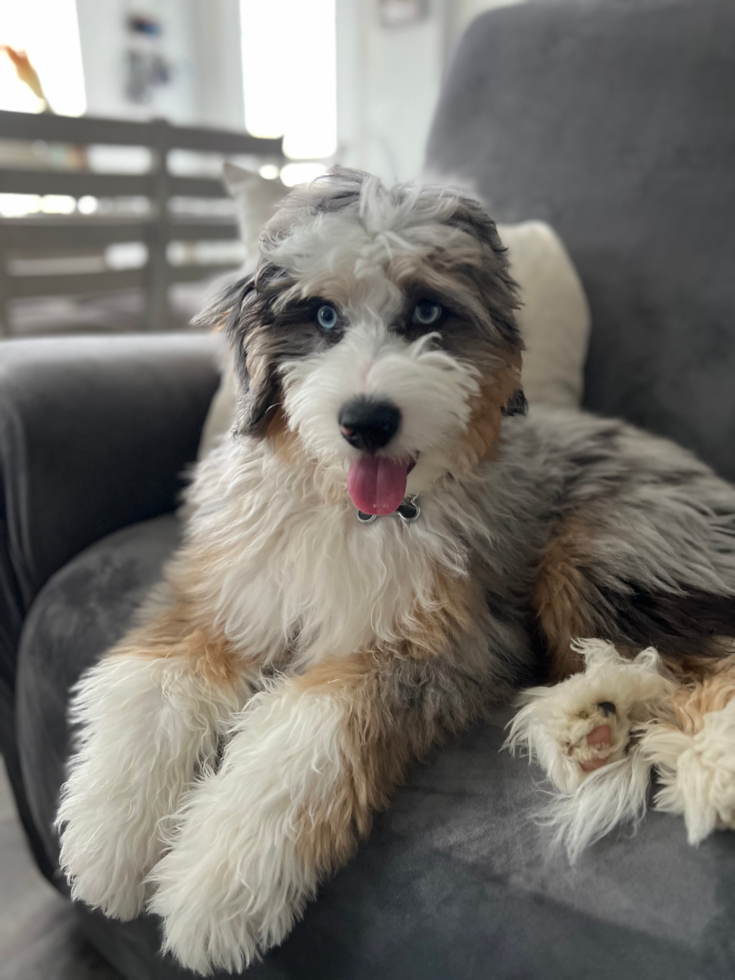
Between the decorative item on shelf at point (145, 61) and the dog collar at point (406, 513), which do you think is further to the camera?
the decorative item on shelf at point (145, 61)

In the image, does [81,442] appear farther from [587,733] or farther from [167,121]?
[167,121]

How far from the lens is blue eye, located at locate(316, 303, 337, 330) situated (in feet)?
3.71

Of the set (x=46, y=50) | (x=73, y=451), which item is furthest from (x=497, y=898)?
(x=46, y=50)

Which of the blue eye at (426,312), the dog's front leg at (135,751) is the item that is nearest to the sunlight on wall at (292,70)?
the blue eye at (426,312)

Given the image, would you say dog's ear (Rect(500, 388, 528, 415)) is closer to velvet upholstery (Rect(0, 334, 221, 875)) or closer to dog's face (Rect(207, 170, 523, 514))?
dog's face (Rect(207, 170, 523, 514))

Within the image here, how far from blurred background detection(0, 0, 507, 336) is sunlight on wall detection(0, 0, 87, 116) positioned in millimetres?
12

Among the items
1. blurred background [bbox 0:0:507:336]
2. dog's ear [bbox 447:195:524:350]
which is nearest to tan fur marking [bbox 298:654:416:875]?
dog's ear [bbox 447:195:524:350]

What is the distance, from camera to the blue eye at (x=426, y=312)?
3.69 ft

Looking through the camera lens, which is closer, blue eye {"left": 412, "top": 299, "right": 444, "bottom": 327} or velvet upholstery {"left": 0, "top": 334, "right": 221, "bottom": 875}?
blue eye {"left": 412, "top": 299, "right": 444, "bottom": 327}

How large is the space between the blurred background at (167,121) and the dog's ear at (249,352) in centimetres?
73

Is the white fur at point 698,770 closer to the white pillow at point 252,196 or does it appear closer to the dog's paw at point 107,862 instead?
the dog's paw at point 107,862

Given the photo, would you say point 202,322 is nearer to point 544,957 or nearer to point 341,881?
point 341,881

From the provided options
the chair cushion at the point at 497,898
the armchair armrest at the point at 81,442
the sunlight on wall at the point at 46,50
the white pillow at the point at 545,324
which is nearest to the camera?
the chair cushion at the point at 497,898

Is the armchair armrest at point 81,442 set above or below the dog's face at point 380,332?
below
